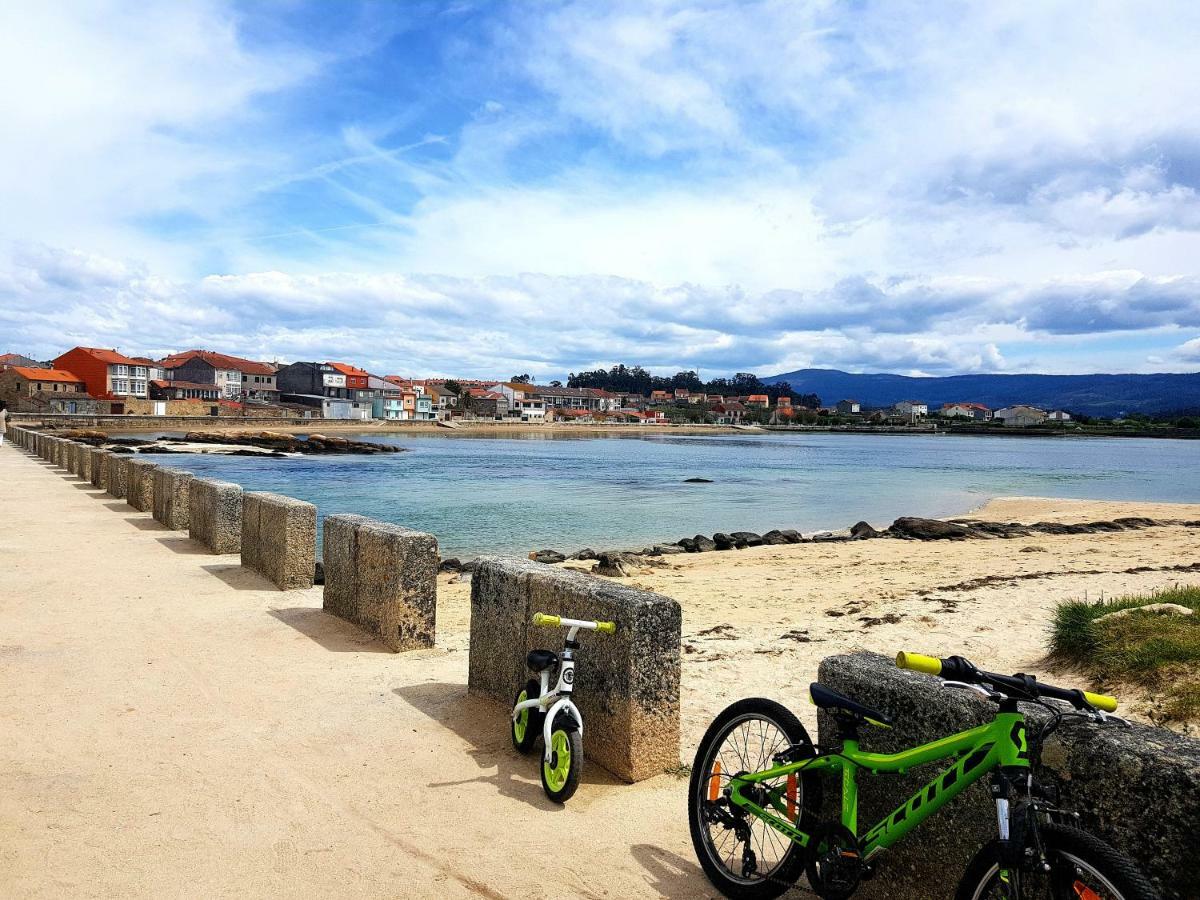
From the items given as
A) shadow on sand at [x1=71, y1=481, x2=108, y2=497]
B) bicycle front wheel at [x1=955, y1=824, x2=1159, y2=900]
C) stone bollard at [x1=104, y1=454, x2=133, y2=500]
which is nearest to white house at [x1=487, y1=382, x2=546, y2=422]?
shadow on sand at [x1=71, y1=481, x2=108, y2=497]

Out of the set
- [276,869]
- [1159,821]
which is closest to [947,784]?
[1159,821]

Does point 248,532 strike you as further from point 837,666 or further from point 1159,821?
point 1159,821

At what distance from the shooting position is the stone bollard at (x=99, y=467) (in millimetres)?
20531

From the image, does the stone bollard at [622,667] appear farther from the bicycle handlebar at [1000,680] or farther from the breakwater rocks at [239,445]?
the breakwater rocks at [239,445]

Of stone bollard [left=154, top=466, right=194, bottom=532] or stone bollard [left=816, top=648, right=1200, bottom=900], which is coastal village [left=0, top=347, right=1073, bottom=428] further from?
stone bollard [left=816, top=648, right=1200, bottom=900]

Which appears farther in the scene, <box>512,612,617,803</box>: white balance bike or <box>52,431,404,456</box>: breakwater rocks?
<box>52,431,404,456</box>: breakwater rocks

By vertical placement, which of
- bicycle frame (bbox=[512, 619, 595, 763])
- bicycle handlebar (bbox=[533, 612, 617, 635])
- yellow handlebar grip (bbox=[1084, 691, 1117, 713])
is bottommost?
bicycle frame (bbox=[512, 619, 595, 763])

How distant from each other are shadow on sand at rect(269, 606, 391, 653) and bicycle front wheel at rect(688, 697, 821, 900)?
4007mm

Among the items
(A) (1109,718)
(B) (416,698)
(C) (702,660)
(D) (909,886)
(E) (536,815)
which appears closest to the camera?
(A) (1109,718)

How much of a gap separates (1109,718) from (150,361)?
394 ft

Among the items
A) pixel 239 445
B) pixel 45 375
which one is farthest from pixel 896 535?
pixel 45 375

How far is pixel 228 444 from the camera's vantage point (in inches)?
2653

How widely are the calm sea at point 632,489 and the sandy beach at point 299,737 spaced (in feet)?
35.9

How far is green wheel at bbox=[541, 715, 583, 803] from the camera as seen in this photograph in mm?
4262
